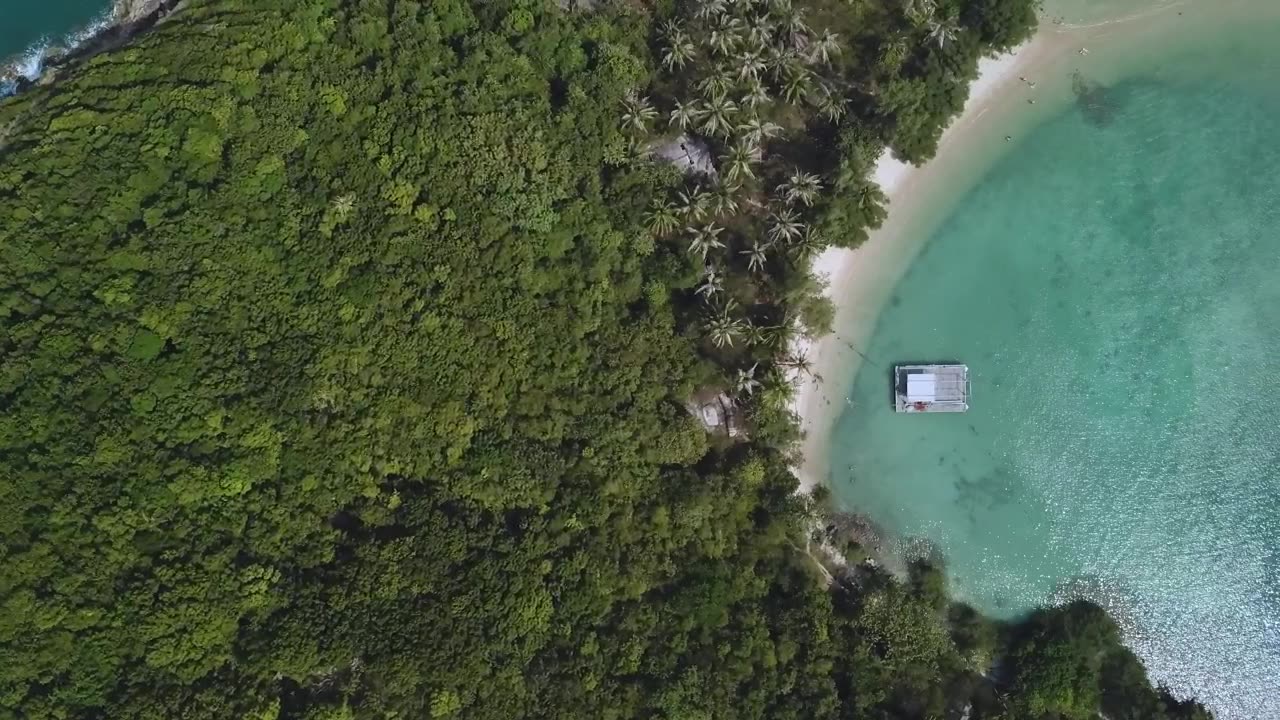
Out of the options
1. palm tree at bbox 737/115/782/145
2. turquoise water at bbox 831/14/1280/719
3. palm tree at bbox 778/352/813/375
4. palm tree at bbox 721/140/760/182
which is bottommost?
turquoise water at bbox 831/14/1280/719

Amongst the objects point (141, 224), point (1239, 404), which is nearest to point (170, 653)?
point (141, 224)

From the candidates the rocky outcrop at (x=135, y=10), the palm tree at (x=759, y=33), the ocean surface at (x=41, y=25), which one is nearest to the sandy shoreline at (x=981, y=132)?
the palm tree at (x=759, y=33)

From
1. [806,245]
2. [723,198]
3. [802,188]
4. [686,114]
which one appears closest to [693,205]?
[723,198]

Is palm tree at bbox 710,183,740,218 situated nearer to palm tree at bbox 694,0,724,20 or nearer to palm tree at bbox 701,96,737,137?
palm tree at bbox 701,96,737,137

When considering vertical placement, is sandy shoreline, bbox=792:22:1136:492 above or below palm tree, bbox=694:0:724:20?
below

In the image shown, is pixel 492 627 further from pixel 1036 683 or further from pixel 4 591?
pixel 1036 683

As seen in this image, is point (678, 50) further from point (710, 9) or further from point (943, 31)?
point (943, 31)

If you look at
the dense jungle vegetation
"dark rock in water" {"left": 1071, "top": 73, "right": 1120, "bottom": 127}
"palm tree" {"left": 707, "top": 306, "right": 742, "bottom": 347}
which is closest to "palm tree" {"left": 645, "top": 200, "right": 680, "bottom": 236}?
the dense jungle vegetation
